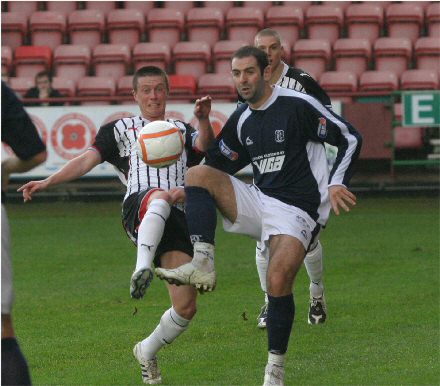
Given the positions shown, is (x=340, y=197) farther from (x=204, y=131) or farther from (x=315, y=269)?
(x=315, y=269)

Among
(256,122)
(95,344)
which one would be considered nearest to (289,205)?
(256,122)

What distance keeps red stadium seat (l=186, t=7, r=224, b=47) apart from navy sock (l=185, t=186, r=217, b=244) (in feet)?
44.2

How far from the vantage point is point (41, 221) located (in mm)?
15891

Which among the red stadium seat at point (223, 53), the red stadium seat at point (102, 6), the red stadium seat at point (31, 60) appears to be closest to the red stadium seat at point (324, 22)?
the red stadium seat at point (223, 53)

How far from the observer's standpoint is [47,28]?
20156 mm

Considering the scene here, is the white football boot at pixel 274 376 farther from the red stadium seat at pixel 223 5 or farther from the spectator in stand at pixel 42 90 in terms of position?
the red stadium seat at pixel 223 5

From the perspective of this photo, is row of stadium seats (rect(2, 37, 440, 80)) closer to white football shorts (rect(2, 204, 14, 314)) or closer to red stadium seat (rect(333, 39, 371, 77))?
red stadium seat (rect(333, 39, 371, 77))

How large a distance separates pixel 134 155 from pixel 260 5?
13.3 metres

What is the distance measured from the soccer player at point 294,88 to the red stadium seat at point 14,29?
39.7 feet

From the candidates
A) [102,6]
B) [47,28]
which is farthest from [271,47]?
[102,6]

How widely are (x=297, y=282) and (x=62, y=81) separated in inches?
341

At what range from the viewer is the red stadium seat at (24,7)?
2056cm

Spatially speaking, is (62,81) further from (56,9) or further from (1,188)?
(1,188)

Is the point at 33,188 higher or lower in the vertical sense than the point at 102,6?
lower
